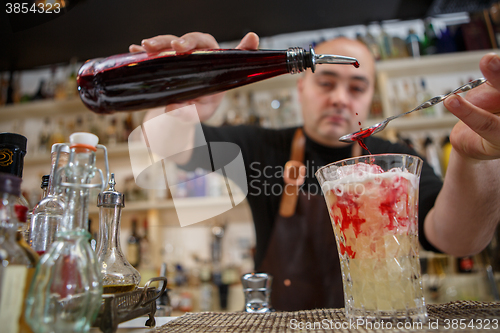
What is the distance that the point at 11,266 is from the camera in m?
0.37

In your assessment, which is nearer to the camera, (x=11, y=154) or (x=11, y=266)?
(x=11, y=266)

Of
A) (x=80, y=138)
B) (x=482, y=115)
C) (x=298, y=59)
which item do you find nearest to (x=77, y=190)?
(x=80, y=138)

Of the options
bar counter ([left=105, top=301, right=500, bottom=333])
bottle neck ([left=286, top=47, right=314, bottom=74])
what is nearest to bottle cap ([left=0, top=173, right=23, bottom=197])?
bar counter ([left=105, top=301, right=500, bottom=333])

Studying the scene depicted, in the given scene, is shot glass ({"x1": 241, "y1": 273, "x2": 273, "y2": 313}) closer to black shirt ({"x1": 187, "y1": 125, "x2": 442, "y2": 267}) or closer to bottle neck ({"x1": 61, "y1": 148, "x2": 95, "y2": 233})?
bottle neck ({"x1": 61, "y1": 148, "x2": 95, "y2": 233})

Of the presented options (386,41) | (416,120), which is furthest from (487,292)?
(386,41)

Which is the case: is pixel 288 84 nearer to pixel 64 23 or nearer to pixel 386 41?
pixel 386 41

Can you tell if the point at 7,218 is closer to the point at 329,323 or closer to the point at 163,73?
the point at 163,73

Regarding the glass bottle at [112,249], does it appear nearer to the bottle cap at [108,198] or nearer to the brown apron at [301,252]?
the bottle cap at [108,198]

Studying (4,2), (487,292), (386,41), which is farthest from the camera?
Result: (386,41)

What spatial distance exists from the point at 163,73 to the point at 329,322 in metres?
0.53

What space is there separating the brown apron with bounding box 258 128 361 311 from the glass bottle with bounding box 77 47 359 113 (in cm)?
75

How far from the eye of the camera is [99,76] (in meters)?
0.61

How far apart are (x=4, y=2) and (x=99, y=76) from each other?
60 cm

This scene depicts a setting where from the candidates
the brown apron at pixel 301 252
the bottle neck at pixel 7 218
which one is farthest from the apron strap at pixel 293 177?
the bottle neck at pixel 7 218
